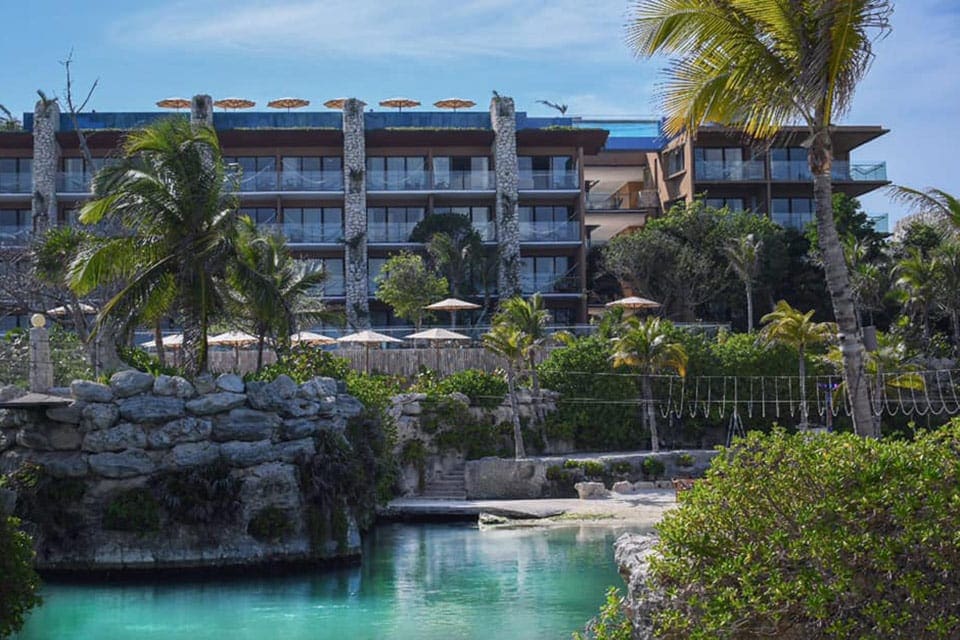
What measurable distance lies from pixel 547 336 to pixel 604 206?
2049 cm

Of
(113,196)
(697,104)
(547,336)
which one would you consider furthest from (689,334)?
(697,104)

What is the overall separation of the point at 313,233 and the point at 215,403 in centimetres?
2732

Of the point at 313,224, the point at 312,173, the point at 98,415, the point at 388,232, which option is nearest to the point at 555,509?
the point at 98,415

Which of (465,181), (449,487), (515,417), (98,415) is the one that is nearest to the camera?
(98,415)

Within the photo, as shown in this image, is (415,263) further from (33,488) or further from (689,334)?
(33,488)

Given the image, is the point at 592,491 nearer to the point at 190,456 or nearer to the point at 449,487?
the point at 449,487

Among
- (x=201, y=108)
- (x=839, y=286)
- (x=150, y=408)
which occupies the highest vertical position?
(x=201, y=108)

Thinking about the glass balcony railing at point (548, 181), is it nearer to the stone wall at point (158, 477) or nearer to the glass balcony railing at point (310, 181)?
the glass balcony railing at point (310, 181)

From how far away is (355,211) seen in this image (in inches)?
1868

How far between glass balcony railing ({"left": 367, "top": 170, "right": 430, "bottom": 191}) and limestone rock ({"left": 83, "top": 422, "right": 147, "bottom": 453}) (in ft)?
92.7

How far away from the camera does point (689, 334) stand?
35688 millimetres

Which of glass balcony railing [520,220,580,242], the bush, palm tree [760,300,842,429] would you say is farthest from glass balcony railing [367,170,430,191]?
the bush

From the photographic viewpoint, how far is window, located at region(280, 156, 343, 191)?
48094 millimetres

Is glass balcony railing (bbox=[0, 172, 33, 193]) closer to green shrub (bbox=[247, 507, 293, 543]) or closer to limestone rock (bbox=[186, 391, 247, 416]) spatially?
limestone rock (bbox=[186, 391, 247, 416])
